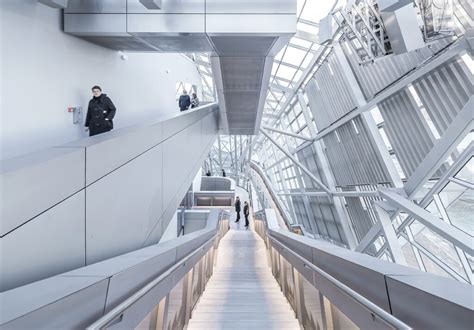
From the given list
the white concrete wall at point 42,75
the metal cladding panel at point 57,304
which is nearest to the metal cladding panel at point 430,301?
the metal cladding panel at point 57,304

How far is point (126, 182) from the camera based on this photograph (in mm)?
5445

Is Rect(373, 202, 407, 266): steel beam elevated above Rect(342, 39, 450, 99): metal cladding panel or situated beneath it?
situated beneath

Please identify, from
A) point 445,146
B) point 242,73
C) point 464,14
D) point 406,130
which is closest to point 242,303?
point 445,146

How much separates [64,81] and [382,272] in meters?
7.79

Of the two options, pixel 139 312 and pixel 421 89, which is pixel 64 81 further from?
pixel 421 89

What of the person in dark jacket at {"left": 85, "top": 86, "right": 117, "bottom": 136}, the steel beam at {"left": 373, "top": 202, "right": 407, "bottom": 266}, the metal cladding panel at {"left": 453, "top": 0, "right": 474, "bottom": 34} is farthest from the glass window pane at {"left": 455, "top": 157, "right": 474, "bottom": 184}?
the person in dark jacket at {"left": 85, "top": 86, "right": 117, "bottom": 136}

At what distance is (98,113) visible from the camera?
7.69 meters

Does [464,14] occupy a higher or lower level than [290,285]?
higher

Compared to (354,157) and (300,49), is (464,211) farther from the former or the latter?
(300,49)

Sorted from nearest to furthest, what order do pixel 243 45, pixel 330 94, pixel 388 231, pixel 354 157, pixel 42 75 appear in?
pixel 42 75, pixel 243 45, pixel 388 231, pixel 354 157, pixel 330 94

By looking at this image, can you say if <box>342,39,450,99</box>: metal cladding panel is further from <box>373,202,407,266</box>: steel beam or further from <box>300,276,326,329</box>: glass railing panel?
<box>300,276,326,329</box>: glass railing panel

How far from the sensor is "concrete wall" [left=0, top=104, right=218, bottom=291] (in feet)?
10.1

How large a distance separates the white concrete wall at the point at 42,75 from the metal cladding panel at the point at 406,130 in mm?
8544

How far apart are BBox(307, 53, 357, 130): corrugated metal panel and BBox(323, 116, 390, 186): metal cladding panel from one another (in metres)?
0.72
